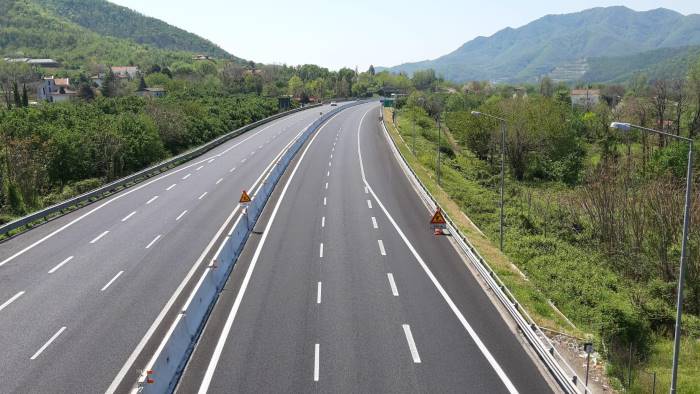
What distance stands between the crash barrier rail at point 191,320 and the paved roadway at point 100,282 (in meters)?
1.16

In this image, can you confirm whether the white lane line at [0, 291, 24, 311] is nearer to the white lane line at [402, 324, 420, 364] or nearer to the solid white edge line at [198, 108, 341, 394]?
the solid white edge line at [198, 108, 341, 394]

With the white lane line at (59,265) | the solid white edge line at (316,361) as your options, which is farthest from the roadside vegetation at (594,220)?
the white lane line at (59,265)

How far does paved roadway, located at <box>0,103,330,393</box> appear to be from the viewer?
55.2 feet

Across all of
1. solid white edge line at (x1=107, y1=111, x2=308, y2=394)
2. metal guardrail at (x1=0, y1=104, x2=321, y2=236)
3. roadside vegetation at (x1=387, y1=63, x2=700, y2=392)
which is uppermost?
metal guardrail at (x1=0, y1=104, x2=321, y2=236)

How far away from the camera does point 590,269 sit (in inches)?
1425

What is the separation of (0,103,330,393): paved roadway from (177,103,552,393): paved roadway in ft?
7.86

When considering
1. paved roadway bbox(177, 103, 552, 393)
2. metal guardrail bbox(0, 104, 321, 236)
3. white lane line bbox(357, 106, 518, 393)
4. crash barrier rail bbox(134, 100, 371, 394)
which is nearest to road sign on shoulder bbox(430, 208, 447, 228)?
paved roadway bbox(177, 103, 552, 393)

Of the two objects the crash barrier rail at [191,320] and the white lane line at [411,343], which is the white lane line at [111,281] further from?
the white lane line at [411,343]

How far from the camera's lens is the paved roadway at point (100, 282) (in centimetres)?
1681

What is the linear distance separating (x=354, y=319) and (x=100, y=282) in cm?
1104

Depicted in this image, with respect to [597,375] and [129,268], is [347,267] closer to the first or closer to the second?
[129,268]

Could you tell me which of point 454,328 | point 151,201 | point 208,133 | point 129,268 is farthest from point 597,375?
point 208,133

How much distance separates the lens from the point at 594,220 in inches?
1788

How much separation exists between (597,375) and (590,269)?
20.7 metres
